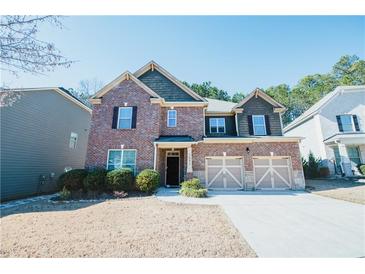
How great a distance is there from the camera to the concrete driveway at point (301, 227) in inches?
151

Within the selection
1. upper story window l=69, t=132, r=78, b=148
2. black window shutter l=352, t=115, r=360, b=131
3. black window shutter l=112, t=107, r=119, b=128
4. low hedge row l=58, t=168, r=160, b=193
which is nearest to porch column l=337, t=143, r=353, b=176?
black window shutter l=352, t=115, r=360, b=131

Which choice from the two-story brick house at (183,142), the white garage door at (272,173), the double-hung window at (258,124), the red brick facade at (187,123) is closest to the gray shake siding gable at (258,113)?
the two-story brick house at (183,142)

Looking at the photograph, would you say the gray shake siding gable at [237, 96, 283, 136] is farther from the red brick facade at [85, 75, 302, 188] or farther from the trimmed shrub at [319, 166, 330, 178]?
the trimmed shrub at [319, 166, 330, 178]

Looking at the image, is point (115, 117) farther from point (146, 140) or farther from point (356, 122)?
point (356, 122)

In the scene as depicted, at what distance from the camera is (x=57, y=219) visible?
621cm

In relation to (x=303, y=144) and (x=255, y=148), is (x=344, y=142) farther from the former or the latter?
(x=255, y=148)

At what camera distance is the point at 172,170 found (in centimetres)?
1353

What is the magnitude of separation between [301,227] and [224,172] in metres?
7.33

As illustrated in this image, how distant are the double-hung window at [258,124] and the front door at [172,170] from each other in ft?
20.4

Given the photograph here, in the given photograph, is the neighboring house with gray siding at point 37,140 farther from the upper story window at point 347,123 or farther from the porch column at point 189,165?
the upper story window at point 347,123

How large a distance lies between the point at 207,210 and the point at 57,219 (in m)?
5.17

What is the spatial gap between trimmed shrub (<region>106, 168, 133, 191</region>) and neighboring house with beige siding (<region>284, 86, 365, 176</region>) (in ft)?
52.6

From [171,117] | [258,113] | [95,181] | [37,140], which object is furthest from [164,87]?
[37,140]
